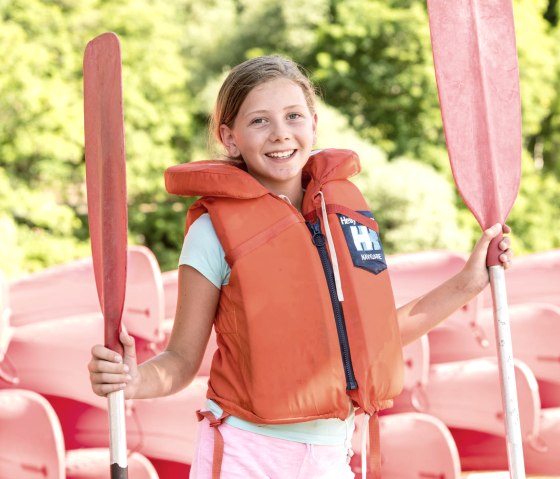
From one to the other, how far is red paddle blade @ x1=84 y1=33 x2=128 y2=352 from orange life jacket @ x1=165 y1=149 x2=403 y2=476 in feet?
0.46

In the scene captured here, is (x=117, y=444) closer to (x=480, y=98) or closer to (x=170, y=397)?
(x=480, y=98)

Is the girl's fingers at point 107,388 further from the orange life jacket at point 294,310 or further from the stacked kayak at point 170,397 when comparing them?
the stacked kayak at point 170,397

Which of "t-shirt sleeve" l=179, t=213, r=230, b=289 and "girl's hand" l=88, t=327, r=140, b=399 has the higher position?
"t-shirt sleeve" l=179, t=213, r=230, b=289

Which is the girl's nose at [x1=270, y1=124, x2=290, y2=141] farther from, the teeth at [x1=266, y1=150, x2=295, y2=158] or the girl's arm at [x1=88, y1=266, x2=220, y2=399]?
the girl's arm at [x1=88, y1=266, x2=220, y2=399]

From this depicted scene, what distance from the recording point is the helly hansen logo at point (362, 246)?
1574 mm

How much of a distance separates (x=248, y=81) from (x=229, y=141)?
0.12 meters

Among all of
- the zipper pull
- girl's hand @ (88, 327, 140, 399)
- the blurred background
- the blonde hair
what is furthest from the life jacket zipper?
the blurred background

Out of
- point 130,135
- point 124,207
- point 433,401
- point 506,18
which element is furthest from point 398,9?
point 124,207

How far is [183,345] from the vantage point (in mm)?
1498

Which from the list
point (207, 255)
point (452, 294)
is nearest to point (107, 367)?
point (207, 255)

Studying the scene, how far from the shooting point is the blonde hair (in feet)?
5.19

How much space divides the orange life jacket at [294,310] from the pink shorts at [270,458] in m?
0.04

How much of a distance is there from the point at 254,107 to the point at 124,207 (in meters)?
0.28

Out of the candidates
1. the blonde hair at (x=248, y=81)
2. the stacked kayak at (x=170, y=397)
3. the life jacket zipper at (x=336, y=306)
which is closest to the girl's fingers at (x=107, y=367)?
the life jacket zipper at (x=336, y=306)
